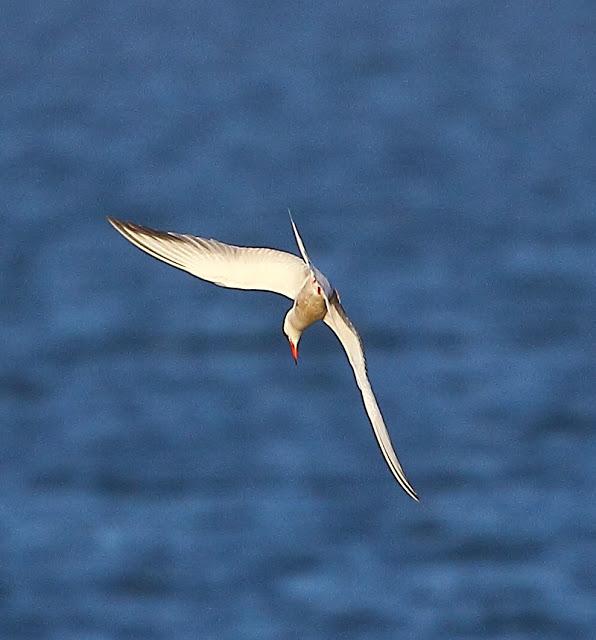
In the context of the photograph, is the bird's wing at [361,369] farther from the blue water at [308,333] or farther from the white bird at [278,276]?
the blue water at [308,333]

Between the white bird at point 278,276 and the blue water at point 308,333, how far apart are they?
647 inches

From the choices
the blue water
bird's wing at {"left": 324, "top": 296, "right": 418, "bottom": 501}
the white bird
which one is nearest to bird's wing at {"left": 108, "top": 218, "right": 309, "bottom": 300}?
the white bird

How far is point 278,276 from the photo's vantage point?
250 inches

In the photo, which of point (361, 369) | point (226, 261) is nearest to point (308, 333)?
point (226, 261)

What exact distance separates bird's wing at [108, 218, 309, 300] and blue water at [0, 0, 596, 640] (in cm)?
1643

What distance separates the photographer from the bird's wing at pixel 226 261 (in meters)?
6.21

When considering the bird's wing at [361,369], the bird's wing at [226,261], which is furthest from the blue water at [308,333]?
the bird's wing at [361,369]

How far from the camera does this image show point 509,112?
36.9 meters

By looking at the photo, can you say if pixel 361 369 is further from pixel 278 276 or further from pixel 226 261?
pixel 226 261

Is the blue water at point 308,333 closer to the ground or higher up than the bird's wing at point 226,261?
higher up

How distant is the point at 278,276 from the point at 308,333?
2304 cm

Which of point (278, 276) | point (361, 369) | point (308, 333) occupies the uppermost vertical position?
point (308, 333)

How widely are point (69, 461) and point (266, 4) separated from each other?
13922 millimetres

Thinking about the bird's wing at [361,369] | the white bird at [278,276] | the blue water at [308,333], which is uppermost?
the blue water at [308,333]
